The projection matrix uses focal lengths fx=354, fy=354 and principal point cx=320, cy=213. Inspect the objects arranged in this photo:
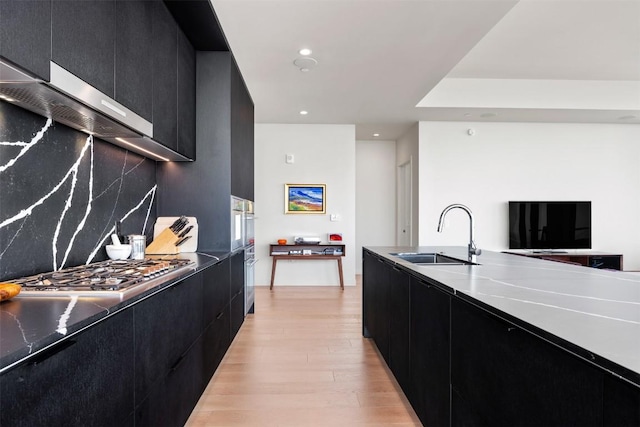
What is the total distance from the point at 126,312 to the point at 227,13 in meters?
2.22

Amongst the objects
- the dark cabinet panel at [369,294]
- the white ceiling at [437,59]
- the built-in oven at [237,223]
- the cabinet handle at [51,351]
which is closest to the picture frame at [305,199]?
the white ceiling at [437,59]

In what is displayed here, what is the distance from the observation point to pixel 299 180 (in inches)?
221

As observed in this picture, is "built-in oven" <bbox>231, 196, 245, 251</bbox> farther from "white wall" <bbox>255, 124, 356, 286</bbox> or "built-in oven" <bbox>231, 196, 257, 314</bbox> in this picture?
"white wall" <bbox>255, 124, 356, 286</bbox>

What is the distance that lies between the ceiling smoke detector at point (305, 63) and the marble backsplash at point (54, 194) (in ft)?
5.72

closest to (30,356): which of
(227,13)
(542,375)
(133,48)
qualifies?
(542,375)

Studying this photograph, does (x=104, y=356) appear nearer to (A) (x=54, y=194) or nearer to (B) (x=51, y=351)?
(B) (x=51, y=351)

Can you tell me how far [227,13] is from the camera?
8.27ft

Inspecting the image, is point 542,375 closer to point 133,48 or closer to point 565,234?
point 133,48

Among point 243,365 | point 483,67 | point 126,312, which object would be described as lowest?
point 243,365

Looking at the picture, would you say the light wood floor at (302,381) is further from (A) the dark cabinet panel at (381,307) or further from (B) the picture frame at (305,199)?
(B) the picture frame at (305,199)

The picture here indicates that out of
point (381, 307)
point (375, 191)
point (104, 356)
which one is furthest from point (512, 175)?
point (104, 356)

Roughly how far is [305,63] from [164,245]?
207 cm

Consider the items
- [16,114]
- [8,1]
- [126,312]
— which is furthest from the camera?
Answer: [16,114]

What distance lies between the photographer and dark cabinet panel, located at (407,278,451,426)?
1438mm
